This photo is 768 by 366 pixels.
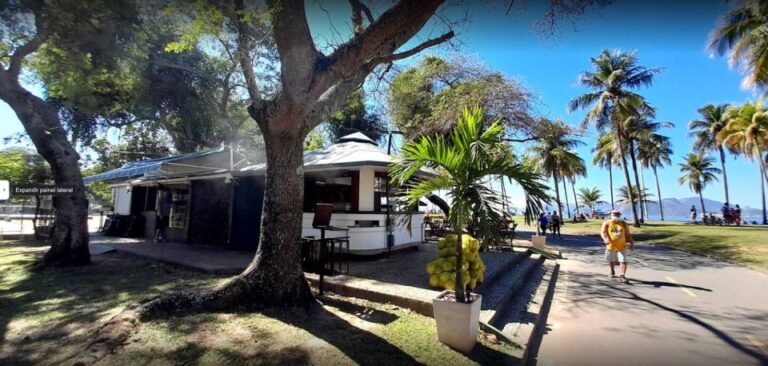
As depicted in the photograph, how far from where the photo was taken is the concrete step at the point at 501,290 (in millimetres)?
4902

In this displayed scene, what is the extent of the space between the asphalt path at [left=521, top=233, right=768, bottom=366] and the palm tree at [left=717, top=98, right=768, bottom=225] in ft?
73.8

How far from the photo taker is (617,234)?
838 cm

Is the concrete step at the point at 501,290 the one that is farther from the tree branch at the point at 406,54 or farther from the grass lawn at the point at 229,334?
the tree branch at the point at 406,54

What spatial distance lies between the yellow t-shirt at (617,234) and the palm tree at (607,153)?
27199 mm

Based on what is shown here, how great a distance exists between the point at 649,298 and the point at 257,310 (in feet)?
24.2

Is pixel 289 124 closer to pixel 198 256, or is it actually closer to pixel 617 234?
pixel 198 256

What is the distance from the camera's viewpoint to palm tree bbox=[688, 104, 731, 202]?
32.6 m

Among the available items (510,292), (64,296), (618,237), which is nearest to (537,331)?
(510,292)

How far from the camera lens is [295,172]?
510 centimetres

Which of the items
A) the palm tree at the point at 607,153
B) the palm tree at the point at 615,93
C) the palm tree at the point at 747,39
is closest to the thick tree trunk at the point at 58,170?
the palm tree at the point at 747,39

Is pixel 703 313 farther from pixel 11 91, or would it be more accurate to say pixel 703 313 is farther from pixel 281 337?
pixel 11 91

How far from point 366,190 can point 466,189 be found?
5491 millimetres

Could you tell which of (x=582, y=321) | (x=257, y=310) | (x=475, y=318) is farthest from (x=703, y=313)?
(x=257, y=310)

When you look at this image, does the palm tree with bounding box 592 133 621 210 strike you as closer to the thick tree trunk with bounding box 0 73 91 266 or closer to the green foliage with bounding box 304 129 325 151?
the green foliage with bounding box 304 129 325 151
